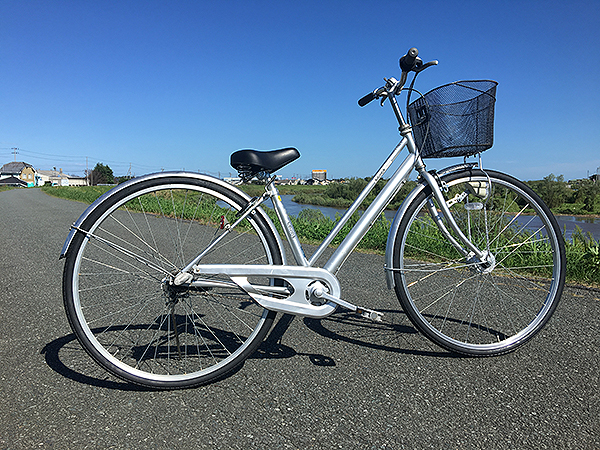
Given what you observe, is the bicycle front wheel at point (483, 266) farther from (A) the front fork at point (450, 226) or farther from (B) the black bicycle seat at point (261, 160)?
(B) the black bicycle seat at point (261, 160)

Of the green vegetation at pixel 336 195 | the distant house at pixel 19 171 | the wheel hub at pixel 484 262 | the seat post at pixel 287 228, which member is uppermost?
the distant house at pixel 19 171

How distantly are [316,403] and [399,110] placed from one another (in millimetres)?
1927

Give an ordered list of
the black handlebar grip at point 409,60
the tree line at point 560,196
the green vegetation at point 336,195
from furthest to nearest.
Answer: the tree line at point 560,196
the green vegetation at point 336,195
the black handlebar grip at point 409,60

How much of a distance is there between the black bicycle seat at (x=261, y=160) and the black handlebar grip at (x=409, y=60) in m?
0.88

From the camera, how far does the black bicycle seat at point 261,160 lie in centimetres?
226

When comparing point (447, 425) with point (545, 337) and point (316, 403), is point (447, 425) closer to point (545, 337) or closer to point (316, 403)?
point (316, 403)

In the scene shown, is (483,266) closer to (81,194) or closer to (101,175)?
(81,194)

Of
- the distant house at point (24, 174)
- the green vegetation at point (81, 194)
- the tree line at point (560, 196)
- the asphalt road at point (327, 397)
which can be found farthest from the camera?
the distant house at point (24, 174)

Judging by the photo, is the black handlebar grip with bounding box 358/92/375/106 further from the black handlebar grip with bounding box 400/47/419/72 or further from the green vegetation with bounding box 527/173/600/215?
the green vegetation with bounding box 527/173/600/215

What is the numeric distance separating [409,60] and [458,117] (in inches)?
18.7

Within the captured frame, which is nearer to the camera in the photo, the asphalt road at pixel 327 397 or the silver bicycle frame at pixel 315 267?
the asphalt road at pixel 327 397

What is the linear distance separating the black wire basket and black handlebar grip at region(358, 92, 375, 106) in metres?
0.31

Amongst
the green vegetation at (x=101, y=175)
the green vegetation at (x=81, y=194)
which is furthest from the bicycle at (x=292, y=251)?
the green vegetation at (x=101, y=175)

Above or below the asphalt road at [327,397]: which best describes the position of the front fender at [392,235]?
above
